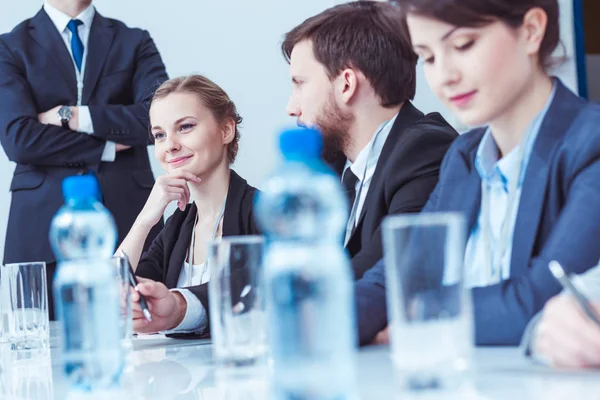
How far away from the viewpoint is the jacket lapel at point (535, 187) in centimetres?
128

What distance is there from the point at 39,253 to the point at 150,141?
24.0 inches

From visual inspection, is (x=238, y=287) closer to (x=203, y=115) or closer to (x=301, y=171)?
(x=301, y=171)

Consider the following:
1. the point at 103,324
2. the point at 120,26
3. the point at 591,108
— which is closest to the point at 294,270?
the point at 103,324

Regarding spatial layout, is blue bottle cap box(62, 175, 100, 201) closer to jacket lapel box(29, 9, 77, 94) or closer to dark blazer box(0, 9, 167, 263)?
dark blazer box(0, 9, 167, 263)

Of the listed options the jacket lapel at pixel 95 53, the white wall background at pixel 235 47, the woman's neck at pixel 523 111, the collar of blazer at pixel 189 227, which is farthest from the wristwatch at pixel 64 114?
the woman's neck at pixel 523 111

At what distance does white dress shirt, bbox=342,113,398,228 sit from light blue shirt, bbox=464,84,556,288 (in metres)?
0.57

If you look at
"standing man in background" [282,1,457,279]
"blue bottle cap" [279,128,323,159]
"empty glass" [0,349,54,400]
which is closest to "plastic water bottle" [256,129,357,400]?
"blue bottle cap" [279,128,323,159]

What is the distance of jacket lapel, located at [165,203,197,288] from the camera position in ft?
7.59

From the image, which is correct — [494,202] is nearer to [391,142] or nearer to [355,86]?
[391,142]

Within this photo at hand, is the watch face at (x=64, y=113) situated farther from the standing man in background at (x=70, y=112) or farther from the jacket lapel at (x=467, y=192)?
the jacket lapel at (x=467, y=192)

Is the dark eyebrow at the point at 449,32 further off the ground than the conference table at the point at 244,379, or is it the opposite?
the dark eyebrow at the point at 449,32

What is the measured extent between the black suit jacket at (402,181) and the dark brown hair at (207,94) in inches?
34.5

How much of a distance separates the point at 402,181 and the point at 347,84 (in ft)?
1.42

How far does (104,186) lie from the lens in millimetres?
3354
